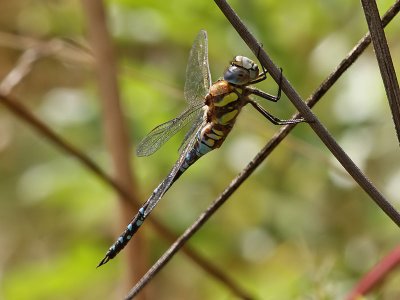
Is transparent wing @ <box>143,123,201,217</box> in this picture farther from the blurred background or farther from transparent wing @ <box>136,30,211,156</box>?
the blurred background

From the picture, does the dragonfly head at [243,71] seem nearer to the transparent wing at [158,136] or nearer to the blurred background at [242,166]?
the transparent wing at [158,136]

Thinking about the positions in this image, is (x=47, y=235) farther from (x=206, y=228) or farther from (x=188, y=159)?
(x=188, y=159)

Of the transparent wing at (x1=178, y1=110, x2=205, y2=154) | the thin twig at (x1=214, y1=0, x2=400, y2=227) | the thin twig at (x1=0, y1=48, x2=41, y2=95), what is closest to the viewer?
the thin twig at (x1=214, y1=0, x2=400, y2=227)

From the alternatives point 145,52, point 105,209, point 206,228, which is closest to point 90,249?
point 105,209

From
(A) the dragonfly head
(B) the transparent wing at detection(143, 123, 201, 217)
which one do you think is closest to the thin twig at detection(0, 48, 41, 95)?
(B) the transparent wing at detection(143, 123, 201, 217)

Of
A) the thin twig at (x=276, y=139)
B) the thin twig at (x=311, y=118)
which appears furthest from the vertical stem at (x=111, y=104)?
the thin twig at (x=311, y=118)

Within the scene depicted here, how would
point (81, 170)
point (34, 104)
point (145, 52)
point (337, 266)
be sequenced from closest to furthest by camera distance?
1. point (337, 266)
2. point (81, 170)
3. point (145, 52)
4. point (34, 104)

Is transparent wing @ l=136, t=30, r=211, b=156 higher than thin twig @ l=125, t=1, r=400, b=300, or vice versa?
thin twig @ l=125, t=1, r=400, b=300

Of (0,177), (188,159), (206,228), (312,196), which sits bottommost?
(0,177)
